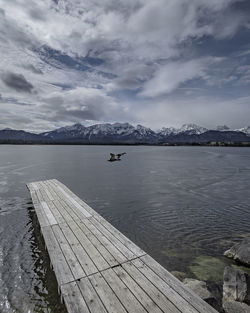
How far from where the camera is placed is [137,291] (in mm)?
4707

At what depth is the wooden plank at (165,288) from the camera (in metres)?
4.23

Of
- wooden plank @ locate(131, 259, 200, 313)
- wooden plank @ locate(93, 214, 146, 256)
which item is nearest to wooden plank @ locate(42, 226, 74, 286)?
wooden plank @ locate(131, 259, 200, 313)

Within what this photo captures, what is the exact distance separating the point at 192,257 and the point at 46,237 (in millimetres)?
6696

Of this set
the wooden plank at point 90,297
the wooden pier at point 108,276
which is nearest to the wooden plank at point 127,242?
the wooden pier at point 108,276

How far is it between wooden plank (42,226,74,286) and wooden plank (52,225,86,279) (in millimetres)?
109

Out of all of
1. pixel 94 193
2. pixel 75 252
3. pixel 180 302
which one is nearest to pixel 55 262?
pixel 75 252

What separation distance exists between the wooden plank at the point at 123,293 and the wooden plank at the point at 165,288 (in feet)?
2.38

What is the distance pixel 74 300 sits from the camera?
14.6ft

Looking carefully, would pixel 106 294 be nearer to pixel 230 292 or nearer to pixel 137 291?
pixel 137 291

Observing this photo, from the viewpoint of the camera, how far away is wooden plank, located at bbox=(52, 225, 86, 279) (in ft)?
17.7

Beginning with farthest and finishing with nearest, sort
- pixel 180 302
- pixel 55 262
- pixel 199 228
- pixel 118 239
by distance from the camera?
1. pixel 199 228
2. pixel 118 239
3. pixel 55 262
4. pixel 180 302

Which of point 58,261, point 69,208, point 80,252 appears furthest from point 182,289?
point 69,208

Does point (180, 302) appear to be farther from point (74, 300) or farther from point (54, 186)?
point (54, 186)

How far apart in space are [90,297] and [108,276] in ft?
2.62
